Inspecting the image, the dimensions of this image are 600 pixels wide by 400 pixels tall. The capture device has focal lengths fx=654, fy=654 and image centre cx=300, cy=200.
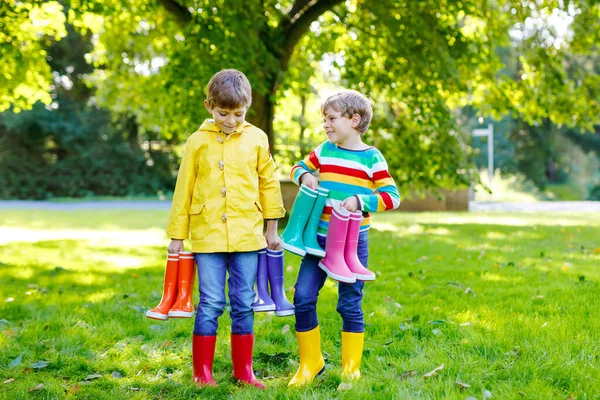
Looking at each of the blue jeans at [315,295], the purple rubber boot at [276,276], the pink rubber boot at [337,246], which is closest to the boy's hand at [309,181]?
the pink rubber boot at [337,246]

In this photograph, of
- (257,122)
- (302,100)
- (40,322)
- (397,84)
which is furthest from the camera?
(302,100)

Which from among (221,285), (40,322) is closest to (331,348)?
(221,285)

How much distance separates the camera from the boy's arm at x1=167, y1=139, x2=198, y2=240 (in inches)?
142

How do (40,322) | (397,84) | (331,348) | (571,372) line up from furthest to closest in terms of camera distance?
(397,84)
(40,322)
(331,348)
(571,372)

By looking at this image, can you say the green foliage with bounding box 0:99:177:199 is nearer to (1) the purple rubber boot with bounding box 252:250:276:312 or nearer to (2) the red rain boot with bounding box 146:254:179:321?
(2) the red rain boot with bounding box 146:254:179:321

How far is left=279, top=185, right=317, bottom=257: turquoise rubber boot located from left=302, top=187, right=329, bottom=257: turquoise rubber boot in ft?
0.07

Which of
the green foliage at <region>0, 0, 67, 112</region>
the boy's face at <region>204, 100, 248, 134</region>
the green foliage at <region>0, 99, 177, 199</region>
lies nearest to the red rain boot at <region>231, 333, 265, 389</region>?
the boy's face at <region>204, 100, 248, 134</region>

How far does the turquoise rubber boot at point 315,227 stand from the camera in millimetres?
3463

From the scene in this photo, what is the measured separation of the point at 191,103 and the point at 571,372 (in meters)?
9.25

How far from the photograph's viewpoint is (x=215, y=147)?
3.60 meters

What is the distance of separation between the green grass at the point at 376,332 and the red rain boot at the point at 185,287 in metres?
0.42

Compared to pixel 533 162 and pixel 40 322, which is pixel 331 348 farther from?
pixel 533 162

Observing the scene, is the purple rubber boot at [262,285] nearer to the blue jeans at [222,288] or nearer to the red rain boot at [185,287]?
the blue jeans at [222,288]

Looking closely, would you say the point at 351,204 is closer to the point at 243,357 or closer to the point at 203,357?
the point at 243,357
